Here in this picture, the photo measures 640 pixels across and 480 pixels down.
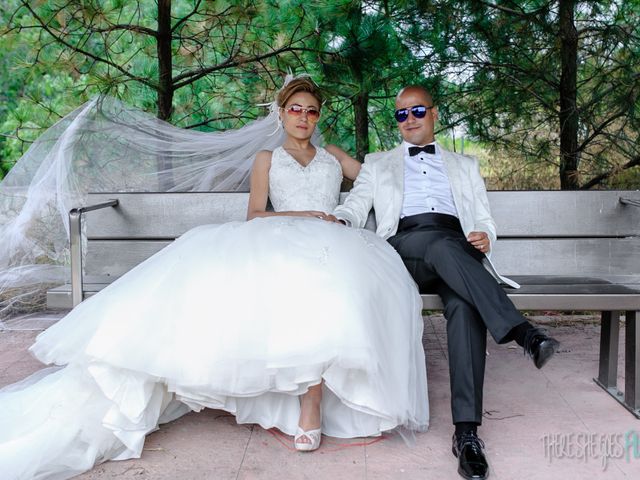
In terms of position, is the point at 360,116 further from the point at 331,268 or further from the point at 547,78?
the point at 331,268

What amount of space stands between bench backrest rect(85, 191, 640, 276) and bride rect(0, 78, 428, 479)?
95cm

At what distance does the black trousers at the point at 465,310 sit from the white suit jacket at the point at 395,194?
49 centimetres

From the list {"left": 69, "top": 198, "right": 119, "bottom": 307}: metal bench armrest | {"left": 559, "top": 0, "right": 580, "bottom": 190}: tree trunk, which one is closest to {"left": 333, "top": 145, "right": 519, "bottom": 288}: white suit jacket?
{"left": 69, "top": 198, "right": 119, "bottom": 307}: metal bench armrest

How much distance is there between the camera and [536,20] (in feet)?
17.3

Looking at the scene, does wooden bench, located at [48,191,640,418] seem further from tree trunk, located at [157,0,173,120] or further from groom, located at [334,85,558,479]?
tree trunk, located at [157,0,173,120]

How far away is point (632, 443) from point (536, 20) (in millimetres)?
3414

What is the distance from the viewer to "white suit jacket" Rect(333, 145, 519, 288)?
152 inches

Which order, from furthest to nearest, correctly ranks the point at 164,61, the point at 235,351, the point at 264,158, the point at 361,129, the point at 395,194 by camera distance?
A: the point at 361,129, the point at 164,61, the point at 264,158, the point at 395,194, the point at 235,351

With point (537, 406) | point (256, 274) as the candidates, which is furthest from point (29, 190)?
point (537, 406)

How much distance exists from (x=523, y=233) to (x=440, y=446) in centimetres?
158

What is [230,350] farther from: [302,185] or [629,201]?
[629,201]

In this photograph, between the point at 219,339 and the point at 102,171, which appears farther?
the point at 102,171

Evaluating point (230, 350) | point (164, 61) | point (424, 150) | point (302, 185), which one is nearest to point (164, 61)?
Answer: point (164, 61)

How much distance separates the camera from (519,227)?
4094mm
